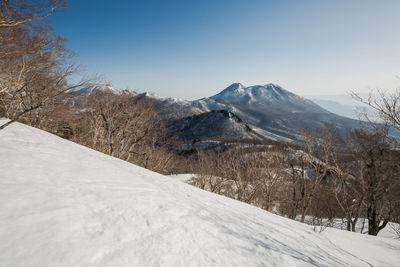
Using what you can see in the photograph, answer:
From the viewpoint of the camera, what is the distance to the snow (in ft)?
5.50

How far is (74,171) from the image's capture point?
338 cm

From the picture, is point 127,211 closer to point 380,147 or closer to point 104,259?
point 104,259

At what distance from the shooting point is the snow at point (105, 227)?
168cm

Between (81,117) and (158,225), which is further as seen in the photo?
(81,117)

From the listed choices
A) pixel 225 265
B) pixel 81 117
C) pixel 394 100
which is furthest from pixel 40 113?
pixel 394 100

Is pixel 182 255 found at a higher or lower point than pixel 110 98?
lower

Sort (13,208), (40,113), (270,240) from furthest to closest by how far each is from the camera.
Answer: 1. (40,113)
2. (270,240)
3. (13,208)

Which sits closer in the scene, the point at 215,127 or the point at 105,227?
the point at 105,227

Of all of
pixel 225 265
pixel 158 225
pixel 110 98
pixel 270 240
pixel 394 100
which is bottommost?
pixel 270 240

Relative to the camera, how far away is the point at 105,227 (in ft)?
6.84

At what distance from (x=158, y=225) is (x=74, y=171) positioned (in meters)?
2.31

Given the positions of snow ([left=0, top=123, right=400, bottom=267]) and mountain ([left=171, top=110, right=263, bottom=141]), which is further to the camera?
mountain ([left=171, top=110, right=263, bottom=141])

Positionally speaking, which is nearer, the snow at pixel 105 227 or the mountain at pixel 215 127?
the snow at pixel 105 227

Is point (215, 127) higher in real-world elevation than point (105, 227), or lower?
higher
